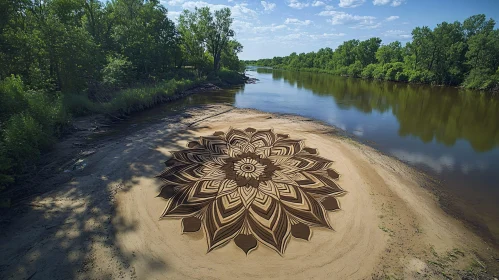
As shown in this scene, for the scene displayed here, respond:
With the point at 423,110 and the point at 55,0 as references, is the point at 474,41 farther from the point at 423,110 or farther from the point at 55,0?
the point at 55,0

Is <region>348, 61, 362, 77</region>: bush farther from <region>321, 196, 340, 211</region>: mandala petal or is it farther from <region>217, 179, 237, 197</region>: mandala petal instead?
<region>217, 179, 237, 197</region>: mandala petal

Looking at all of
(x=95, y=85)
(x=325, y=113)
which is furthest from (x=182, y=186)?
(x=325, y=113)

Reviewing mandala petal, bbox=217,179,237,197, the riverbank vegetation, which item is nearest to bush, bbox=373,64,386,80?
the riverbank vegetation

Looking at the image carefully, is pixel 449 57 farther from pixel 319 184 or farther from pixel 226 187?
pixel 226 187

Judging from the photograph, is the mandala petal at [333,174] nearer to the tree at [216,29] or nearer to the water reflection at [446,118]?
Result: the water reflection at [446,118]

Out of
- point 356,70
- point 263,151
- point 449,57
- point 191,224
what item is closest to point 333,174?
point 263,151
